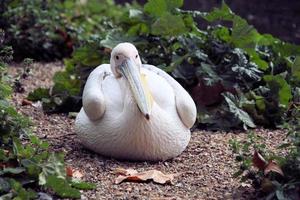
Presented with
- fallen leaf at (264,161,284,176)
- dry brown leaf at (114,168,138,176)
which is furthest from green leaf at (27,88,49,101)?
fallen leaf at (264,161,284,176)

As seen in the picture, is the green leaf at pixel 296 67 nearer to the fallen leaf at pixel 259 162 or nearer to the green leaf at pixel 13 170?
the fallen leaf at pixel 259 162

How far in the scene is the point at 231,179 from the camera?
4.09 metres

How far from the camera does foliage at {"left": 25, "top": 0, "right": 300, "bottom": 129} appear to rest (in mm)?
5352

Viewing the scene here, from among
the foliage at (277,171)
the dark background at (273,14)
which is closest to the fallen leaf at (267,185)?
the foliage at (277,171)

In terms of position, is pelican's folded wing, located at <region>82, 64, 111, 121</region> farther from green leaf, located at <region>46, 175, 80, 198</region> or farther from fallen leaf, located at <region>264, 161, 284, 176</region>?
fallen leaf, located at <region>264, 161, 284, 176</region>

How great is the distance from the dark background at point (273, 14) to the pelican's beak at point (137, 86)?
4.55 m

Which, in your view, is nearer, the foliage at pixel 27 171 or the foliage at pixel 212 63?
the foliage at pixel 27 171

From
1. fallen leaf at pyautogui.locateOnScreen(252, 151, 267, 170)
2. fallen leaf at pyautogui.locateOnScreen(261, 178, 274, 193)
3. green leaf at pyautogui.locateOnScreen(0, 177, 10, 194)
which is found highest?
green leaf at pyautogui.locateOnScreen(0, 177, 10, 194)

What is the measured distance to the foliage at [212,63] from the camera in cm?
535

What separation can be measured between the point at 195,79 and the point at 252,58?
1.49 feet

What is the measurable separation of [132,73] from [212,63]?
1370mm

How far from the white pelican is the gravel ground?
0.10 m

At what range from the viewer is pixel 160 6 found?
565cm

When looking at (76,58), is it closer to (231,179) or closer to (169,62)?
(169,62)
